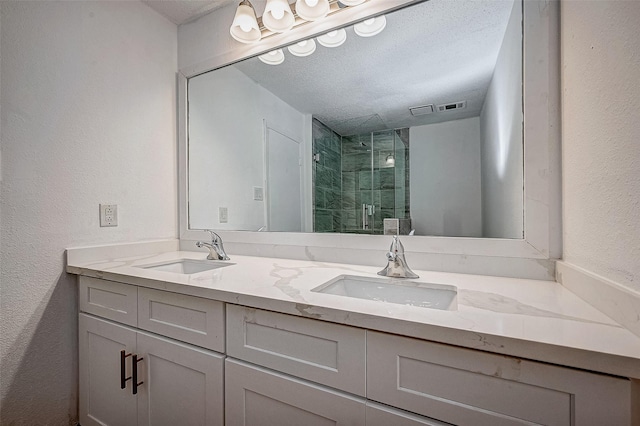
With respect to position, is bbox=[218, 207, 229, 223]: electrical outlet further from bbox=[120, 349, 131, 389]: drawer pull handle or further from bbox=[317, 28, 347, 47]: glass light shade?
bbox=[317, 28, 347, 47]: glass light shade

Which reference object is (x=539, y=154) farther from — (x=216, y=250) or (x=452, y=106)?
(x=216, y=250)

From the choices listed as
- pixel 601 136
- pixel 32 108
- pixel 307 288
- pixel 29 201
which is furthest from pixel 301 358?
pixel 32 108

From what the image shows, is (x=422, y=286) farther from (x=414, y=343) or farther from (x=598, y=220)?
(x=598, y=220)

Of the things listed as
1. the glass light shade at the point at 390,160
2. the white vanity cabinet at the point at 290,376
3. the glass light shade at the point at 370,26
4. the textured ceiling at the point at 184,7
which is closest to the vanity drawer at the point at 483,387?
the white vanity cabinet at the point at 290,376

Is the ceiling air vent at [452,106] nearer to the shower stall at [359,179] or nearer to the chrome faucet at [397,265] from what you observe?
the shower stall at [359,179]

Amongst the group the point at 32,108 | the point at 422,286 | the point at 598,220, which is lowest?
the point at 422,286

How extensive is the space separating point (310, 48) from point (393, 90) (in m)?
0.48

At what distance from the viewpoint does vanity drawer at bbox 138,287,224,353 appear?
2.88ft

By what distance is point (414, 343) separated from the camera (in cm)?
61

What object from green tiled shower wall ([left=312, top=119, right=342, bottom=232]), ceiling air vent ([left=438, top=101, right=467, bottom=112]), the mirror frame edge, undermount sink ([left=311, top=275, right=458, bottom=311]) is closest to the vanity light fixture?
green tiled shower wall ([left=312, top=119, right=342, bottom=232])

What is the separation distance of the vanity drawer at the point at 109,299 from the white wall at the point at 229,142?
1.97 ft

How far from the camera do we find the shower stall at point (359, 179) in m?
1.18

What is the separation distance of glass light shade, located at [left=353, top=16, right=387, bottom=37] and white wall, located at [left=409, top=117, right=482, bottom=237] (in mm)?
446

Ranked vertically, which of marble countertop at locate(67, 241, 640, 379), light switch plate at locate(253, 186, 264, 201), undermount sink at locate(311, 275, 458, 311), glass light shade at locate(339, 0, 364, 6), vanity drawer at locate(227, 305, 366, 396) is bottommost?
vanity drawer at locate(227, 305, 366, 396)
